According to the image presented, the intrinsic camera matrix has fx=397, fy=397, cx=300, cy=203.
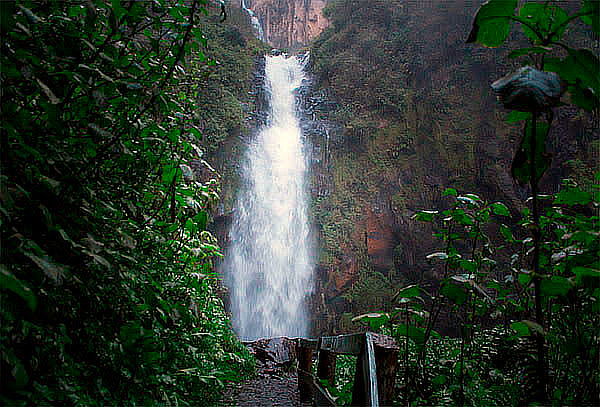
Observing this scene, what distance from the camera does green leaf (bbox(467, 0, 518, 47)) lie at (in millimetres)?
1697

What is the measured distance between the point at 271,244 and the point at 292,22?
16.5 meters

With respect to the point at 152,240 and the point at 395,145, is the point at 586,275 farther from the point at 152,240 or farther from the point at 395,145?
the point at 395,145

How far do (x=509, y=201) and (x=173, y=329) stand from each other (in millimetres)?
10077

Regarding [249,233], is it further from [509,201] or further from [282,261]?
[509,201]

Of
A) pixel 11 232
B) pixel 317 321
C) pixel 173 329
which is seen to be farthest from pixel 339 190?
pixel 11 232

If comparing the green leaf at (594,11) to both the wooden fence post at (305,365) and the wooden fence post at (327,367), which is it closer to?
the wooden fence post at (327,367)

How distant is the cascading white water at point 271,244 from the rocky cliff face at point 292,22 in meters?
12.2

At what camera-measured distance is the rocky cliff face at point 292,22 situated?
23.4 m

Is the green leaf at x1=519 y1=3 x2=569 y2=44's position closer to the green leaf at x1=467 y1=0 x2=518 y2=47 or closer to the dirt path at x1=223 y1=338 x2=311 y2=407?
the green leaf at x1=467 y1=0 x2=518 y2=47

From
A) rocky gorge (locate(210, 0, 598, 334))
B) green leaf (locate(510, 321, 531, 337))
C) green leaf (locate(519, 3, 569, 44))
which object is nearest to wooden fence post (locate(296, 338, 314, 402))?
green leaf (locate(510, 321, 531, 337))

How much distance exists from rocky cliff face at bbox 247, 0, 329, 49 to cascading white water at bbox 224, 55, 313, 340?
12242 mm

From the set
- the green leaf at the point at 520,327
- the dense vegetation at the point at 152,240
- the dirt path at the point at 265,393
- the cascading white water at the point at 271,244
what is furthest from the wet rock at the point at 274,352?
the green leaf at the point at 520,327

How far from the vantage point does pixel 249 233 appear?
39.3ft

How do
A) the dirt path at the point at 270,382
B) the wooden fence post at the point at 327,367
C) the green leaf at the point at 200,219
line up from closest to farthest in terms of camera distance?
the green leaf at the point at 200,219
the wooden fence post at the point at 327,367
the dirt path at the point at 270,382
